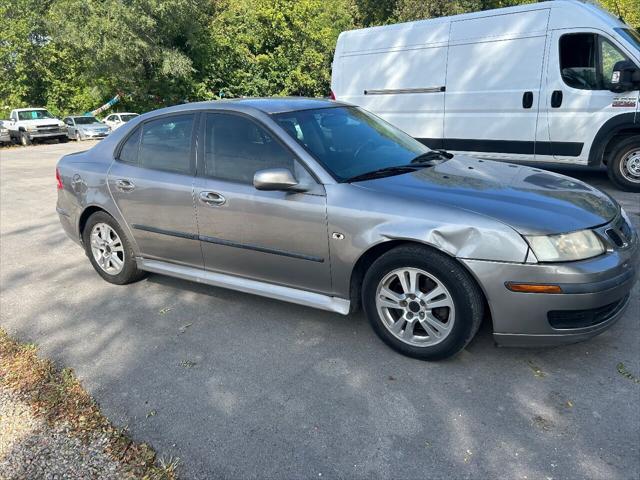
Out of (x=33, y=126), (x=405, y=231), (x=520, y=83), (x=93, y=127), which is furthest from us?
(x=93, y=127)

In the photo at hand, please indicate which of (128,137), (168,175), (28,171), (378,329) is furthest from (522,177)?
(28,171)

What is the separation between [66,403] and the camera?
3.02 meters

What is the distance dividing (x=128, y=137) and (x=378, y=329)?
2741 mm

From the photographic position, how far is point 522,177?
12.3 feet

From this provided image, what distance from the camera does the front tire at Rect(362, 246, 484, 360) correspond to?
3.05 m

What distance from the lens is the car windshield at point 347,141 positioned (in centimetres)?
365

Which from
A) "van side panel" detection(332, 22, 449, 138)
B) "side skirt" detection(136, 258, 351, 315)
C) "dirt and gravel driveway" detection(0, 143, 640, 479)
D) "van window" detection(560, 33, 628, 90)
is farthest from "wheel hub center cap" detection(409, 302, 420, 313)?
"van side panel" detection(332, 22, 449, 138)

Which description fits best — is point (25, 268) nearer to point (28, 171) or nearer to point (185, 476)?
point (185, 476)

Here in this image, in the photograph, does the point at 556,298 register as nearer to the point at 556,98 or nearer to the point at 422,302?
the point at 422,302

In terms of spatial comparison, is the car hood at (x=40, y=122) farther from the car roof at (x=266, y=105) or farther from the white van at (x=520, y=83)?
the car roof at (x=266, y=105)

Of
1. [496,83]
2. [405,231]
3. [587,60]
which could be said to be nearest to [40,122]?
[496,83]

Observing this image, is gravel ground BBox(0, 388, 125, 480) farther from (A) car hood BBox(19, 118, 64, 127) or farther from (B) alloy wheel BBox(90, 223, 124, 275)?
(A) car hood BBox(19, 118, 64, 127)

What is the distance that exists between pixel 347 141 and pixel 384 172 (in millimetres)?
439

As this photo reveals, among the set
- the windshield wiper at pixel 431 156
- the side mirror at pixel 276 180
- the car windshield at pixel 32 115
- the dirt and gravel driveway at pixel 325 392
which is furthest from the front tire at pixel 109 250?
the car windshield at pixel 32 115
